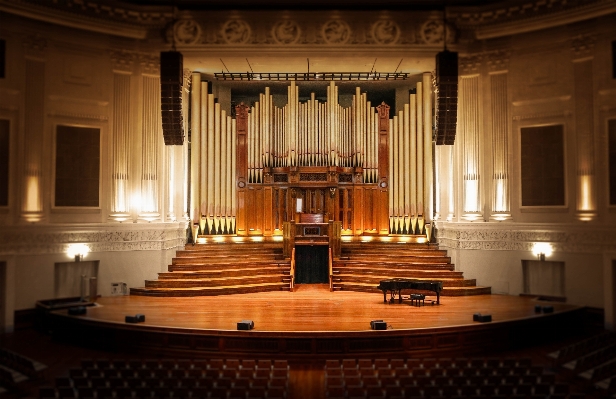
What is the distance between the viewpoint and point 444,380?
5.91 meters

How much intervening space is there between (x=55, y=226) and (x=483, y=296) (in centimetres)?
815

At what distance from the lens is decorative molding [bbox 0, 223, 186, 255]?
10.5m

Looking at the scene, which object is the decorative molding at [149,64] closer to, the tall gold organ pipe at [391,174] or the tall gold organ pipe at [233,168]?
the tall gold organ pipe at [233,168]

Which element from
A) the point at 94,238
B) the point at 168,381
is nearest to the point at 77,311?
the point at 94,238

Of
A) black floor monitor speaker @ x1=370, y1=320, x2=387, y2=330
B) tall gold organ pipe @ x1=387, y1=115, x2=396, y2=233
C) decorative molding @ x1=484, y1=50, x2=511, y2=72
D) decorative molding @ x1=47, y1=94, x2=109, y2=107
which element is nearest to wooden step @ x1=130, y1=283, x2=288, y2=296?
decorative molding @ x1=47, y1=94, x2=109, y2=107

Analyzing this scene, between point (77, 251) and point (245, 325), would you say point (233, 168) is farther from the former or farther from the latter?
point (245, 325)

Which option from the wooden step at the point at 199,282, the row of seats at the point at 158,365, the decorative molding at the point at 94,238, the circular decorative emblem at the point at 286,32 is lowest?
the row of seats at the point at 158,365

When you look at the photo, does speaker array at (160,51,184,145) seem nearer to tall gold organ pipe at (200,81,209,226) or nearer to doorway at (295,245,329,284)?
tall gold organ pipe at (200,81,209,226)

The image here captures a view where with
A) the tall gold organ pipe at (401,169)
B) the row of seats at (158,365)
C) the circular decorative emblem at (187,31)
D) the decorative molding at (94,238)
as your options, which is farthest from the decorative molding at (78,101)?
the tall gold organ pipe at (401,169)

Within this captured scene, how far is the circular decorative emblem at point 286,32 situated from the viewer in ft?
39.3

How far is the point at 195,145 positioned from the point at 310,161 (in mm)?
2750

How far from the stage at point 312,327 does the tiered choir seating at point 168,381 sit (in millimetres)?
1441

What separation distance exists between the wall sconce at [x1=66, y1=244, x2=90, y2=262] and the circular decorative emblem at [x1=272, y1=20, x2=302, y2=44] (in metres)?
5.53

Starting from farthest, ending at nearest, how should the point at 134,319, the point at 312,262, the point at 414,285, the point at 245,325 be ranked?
1. the point at 312,262
2. the point at 414,285
3. the point at 134,319
4. the point at 245,325
